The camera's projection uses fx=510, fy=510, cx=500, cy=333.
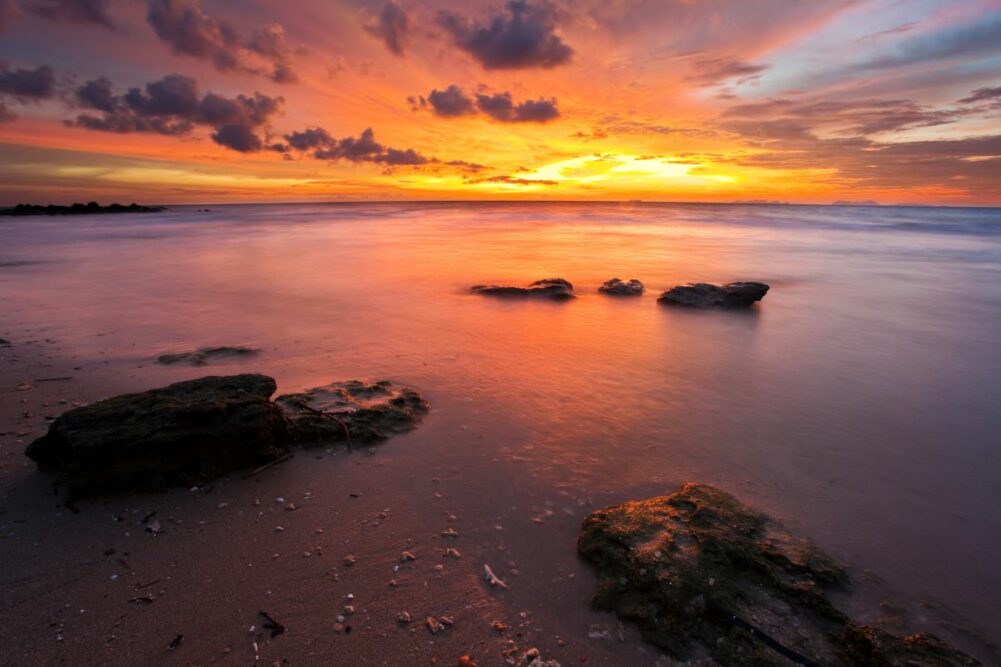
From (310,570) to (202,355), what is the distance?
16.6ft

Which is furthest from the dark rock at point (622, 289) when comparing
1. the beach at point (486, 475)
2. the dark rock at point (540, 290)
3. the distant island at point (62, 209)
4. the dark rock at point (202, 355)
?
the distant island at point (62, 209)

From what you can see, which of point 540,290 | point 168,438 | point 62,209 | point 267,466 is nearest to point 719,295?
point 540,290

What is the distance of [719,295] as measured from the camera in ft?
36.7

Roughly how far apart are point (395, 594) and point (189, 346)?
20.9 feet

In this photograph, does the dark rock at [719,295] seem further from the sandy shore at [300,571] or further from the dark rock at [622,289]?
the sandy shore at [300,571]

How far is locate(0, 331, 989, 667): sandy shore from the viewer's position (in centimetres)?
269

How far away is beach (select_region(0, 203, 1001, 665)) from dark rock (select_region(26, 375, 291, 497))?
17 cm

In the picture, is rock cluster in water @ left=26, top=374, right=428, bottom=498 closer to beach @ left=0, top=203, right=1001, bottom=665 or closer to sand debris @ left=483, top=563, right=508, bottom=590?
beach @ left=0, top=203, right=1001, bottom=665

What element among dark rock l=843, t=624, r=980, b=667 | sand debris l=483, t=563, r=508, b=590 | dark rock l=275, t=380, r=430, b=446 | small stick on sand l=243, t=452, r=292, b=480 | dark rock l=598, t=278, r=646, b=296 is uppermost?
dark rock l=598, t=278, r=646, b=296

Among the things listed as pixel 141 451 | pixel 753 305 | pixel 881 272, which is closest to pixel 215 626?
pixel 141 451

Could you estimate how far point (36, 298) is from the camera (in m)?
11.7

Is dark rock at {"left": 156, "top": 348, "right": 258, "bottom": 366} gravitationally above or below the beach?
above

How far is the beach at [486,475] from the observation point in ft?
9.34

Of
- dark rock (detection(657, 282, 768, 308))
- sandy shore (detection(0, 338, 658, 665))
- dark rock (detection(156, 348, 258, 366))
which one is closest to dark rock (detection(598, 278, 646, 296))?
dark rock (detection(657, 282, 768, 308))
